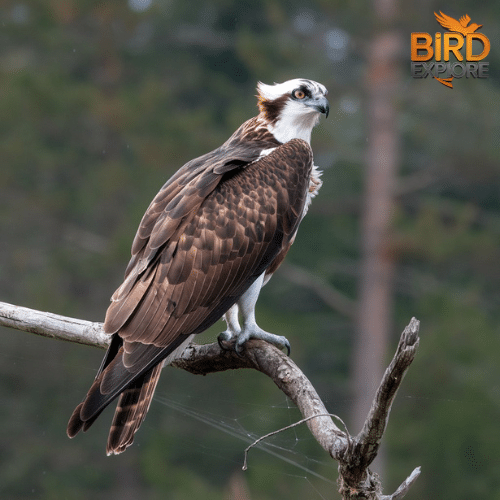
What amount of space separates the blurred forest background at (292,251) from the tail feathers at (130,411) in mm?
7133

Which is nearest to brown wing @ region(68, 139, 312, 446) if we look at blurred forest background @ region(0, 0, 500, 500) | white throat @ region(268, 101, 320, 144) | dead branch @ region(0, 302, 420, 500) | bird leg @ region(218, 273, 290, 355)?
bird leg @ region(218, 273, 290, 355)

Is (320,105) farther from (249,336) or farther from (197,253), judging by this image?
(249,336)

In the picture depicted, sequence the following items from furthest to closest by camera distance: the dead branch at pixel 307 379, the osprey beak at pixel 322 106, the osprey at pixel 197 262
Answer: the osprey beak at pixel 322 106 → the osprey at pixel 197 262 → the dead branch at pixel 307 379

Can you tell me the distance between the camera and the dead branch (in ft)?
8.82

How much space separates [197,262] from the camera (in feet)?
13.4

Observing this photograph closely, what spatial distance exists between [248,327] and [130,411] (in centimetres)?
76

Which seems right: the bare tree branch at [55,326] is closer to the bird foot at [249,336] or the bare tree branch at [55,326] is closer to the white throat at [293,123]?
the bird foot at [249,336]

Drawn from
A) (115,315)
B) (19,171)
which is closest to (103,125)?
(19,171)

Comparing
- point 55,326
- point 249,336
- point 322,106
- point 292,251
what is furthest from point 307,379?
point 292,251

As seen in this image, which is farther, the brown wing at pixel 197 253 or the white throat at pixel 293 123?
the white throat at pixel 293 123

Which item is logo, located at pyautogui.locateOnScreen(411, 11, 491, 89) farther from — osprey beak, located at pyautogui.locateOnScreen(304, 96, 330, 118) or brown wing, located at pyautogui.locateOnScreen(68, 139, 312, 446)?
brown wing, located at pyautogui.locateOnScreen(68, 139, 312, 446)

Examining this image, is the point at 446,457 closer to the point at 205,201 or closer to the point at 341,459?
the point at 205,201

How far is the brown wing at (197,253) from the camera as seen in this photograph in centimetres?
389

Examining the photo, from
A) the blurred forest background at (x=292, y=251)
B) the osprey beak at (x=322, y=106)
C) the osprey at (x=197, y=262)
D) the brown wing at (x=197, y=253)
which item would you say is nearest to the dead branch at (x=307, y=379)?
the osprey at (x=197, y=262)
